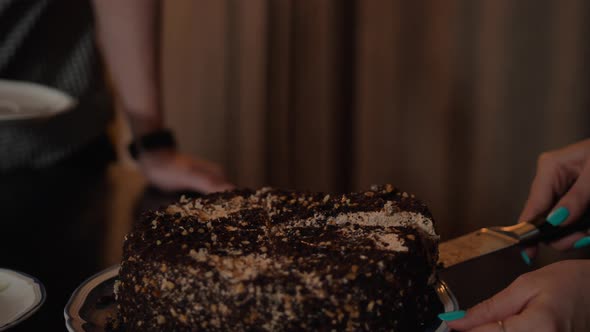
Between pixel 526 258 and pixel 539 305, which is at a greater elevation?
pixel 539 305

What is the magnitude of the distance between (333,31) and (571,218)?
200 centimetres

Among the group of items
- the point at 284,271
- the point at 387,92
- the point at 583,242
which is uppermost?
the point at 284,271

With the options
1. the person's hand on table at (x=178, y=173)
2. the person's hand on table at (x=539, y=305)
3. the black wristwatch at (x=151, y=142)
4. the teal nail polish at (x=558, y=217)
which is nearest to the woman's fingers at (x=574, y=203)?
the teal nail polish at (x=558, y=217)

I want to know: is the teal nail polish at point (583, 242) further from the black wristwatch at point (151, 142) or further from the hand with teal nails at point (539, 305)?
the black wristwatch at point (151, 142)

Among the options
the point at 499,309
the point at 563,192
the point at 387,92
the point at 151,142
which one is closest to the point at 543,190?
the point at 563,192

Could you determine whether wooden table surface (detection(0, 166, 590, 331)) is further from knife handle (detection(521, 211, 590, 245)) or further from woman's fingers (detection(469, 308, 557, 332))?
woman's fingers (detection(469, 308, 557, 332))

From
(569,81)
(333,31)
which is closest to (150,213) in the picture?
(569,81)

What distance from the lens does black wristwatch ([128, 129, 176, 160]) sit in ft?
5.69

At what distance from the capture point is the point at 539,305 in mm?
751

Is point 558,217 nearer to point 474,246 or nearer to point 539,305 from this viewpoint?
point 474,246

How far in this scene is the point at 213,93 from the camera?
11.2 ft

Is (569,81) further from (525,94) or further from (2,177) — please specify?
(2,177)

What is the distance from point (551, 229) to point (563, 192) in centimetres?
15

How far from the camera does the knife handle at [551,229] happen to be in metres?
1.11
